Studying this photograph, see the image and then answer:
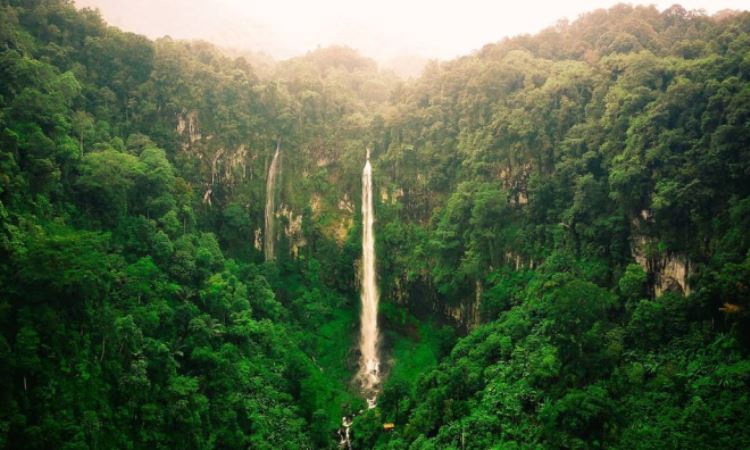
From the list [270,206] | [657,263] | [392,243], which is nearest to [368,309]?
[392,243]

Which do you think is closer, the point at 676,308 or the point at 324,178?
the point at 676,308

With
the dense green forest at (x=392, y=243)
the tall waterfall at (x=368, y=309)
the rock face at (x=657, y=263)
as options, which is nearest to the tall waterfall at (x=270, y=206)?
the dense green forest at (x=392, y=243)

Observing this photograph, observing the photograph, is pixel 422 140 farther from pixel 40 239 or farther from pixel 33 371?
pixel 33 371

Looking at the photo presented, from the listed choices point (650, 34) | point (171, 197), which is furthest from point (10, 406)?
point (650, 34)

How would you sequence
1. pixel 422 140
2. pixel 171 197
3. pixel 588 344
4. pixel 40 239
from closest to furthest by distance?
pixel 40 239, pixel 588 344, pixel 171 197, pixel 422 140

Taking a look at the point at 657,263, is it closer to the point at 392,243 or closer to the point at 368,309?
the point at 392,243
